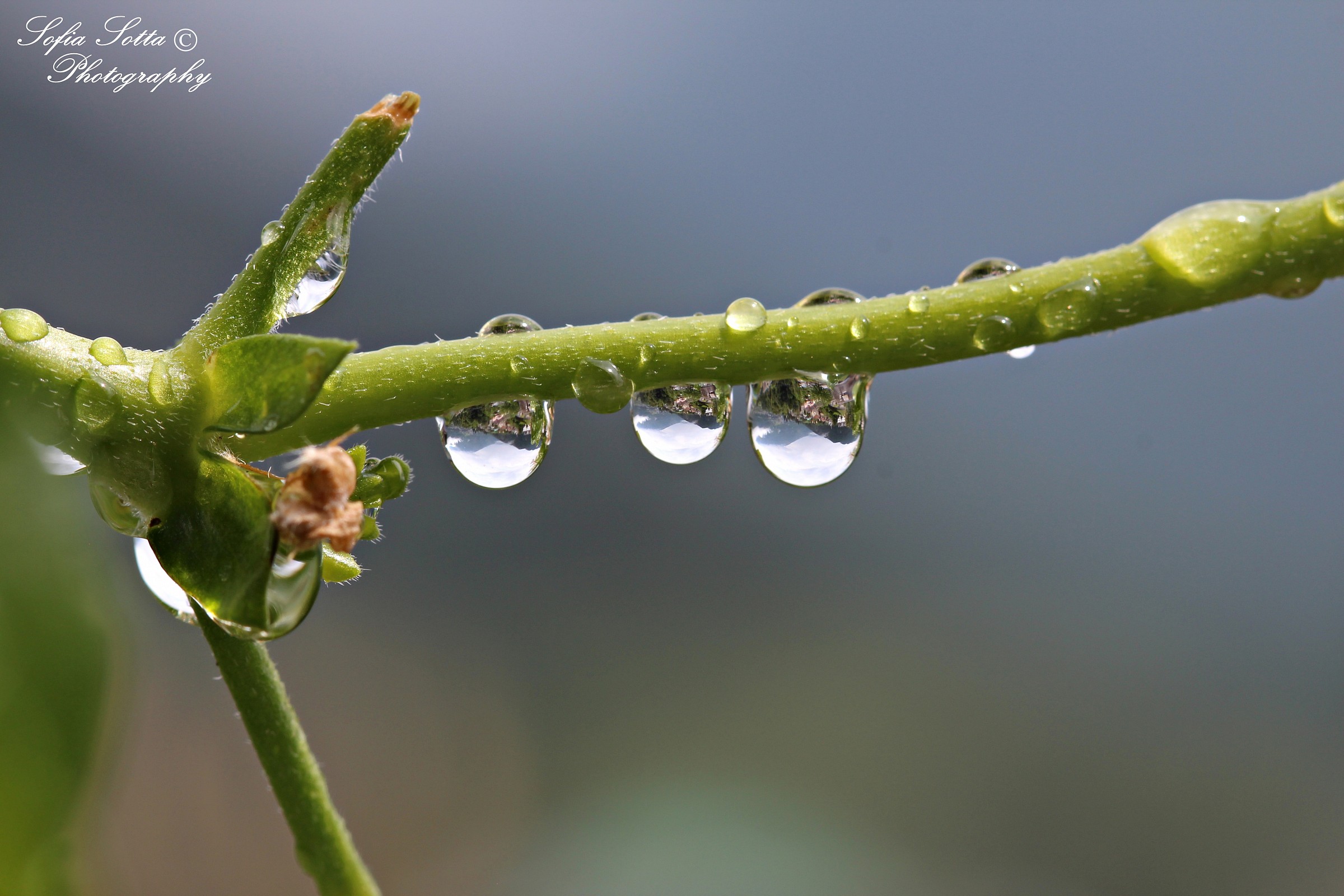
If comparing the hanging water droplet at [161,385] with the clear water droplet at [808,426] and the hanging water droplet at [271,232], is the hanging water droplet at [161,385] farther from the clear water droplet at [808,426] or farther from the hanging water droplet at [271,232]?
the clear water droplet at [808,426]

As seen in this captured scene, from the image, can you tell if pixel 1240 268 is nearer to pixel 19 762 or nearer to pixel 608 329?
pixel 608 329

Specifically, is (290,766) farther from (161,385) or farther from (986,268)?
(986,268)

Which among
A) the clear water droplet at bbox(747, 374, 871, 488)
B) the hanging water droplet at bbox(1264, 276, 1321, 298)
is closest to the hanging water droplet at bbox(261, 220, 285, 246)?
the clear water droplet at bbox(747, 374, 871, 488)

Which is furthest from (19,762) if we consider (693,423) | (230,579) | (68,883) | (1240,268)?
(1240,268)

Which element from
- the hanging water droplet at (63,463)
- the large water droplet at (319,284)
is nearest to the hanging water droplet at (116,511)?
the hanging water droplet at (63,463)

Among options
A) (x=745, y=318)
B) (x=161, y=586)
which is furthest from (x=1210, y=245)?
(x=161, y=586)

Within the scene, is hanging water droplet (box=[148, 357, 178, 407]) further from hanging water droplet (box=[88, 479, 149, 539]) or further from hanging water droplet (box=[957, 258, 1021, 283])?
hanging water droplet (box=[957, 258, 1021, 283])
